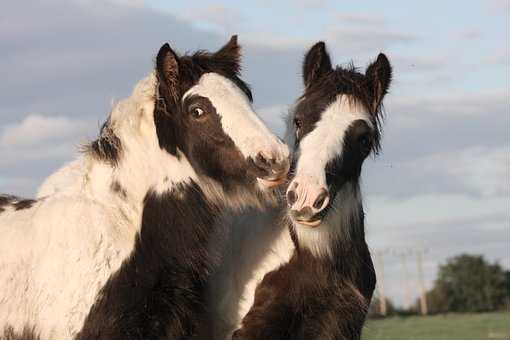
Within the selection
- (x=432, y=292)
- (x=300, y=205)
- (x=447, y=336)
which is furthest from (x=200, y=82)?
(x=432, y=292)

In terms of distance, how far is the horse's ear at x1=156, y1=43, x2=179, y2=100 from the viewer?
7.25m

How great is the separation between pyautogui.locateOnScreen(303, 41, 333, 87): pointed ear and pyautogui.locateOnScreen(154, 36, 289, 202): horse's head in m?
1.07

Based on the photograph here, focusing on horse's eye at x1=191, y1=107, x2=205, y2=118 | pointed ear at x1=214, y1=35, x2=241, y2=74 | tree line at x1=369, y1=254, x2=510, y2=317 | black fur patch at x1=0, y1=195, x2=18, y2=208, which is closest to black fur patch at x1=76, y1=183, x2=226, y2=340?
→ horse's eye at x1=191, y1=107, x2=205, y2=118

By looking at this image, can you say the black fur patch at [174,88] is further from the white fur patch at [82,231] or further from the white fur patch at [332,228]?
the white fur patch at [332,228]

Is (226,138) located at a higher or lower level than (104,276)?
higher

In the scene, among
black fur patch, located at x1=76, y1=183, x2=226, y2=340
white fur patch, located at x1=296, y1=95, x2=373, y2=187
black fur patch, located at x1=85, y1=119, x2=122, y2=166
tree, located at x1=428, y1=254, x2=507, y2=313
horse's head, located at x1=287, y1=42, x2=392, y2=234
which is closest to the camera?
black fur patch, located at x1=76, y1=183, x2=226, y2=340

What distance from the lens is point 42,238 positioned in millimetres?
7168

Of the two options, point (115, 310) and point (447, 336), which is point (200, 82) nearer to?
point (115, 310)

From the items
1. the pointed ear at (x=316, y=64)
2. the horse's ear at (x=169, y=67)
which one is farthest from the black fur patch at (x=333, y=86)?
the horse's ear at (x=169, y=67)

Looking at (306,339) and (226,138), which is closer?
(226,138)

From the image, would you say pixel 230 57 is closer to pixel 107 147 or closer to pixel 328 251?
pixel 107 147

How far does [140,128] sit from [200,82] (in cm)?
56

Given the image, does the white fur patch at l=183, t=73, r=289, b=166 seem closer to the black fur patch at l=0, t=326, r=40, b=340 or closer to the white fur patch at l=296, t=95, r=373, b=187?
the white fur patch at l=296, t=95, r=373, b=187

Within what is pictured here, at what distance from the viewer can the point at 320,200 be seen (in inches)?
276
